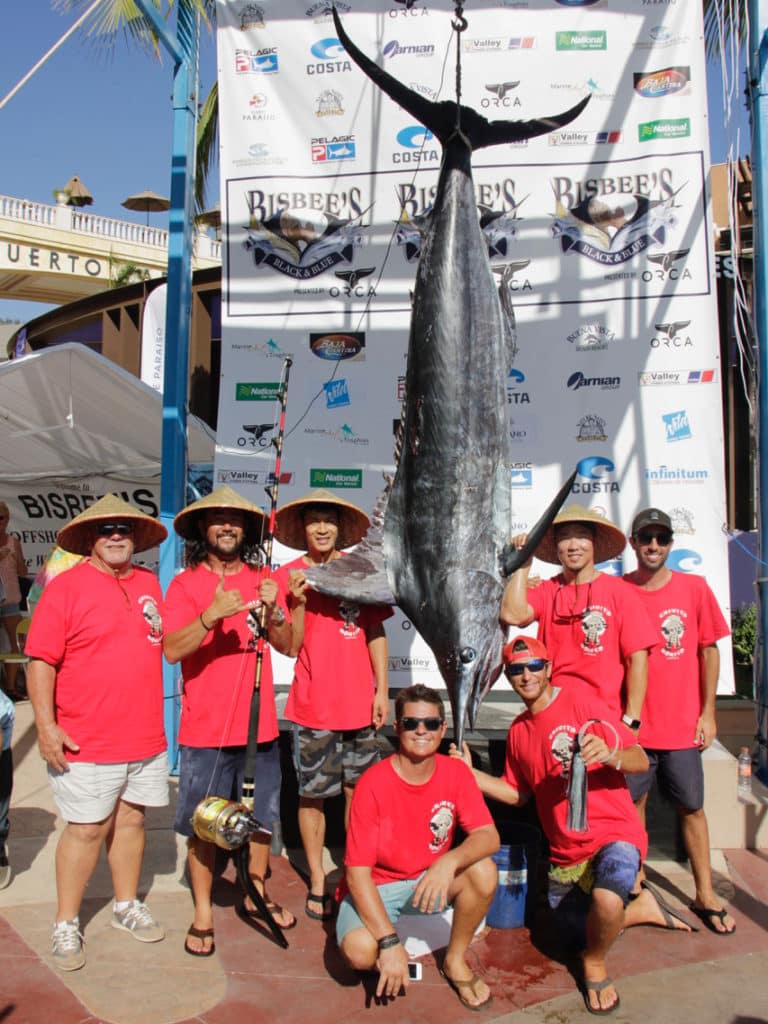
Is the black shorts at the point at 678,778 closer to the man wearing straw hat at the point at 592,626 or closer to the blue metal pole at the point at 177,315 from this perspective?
the man wearing straw hat at the point at 592,626

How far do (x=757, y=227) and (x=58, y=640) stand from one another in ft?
11.1

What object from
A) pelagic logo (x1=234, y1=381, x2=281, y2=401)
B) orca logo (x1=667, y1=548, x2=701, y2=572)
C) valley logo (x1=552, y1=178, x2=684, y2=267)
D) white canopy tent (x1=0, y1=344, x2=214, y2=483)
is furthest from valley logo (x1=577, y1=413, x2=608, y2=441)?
white canopy tent (x1=0, y1=344, x2=214, y2=483)

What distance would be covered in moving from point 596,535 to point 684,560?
46.3 inches

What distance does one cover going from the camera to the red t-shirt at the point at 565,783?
2.45 metres

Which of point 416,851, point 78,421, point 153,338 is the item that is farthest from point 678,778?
point 153,338

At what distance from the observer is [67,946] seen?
245 centimetres

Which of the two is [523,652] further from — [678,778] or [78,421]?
[78,421]

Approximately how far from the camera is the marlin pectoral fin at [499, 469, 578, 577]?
2344mm

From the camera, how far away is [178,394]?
14.2ft

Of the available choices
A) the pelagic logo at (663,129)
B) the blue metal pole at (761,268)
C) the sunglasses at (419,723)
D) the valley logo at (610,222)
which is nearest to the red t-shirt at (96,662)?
the sunglasses at (419,723)

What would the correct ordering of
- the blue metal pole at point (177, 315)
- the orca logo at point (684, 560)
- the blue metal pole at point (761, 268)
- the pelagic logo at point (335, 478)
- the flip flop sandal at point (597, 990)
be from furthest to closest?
the pelagic logo at point (335, 478) < the blue metal pole at point (177, 315) < the orca logo at point (684, 560) < the blue metal pole at point (761, 268) < the flip flop sandal at point (597, 990)

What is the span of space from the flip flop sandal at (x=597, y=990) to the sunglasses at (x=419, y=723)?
756mm

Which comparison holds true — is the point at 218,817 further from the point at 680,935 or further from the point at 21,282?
the point at 21,282

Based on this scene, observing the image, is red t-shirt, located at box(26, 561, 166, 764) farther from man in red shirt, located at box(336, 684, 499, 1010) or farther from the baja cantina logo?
the baja cantina logo
